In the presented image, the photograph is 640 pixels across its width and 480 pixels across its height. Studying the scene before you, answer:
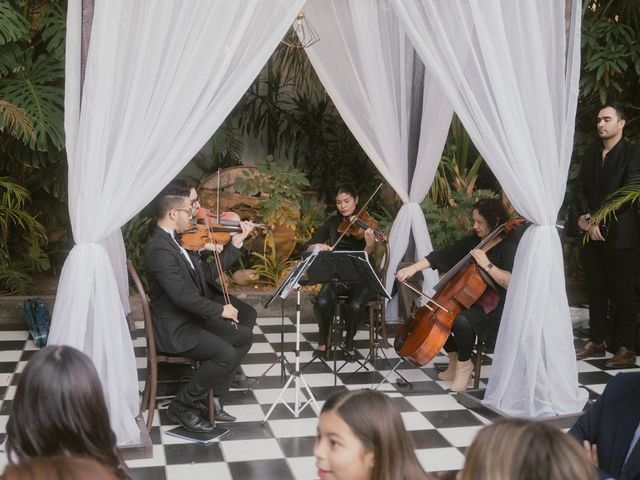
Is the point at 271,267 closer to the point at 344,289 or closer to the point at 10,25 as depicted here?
the point at 344,289

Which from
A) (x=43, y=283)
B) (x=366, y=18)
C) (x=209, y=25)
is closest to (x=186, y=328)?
(x=209, y=25)

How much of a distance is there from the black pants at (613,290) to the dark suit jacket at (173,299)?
8.64 ft

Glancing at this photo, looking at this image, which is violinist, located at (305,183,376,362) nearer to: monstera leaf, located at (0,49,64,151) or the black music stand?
the black music stand

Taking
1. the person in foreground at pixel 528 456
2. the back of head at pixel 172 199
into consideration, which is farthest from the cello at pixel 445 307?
the person in foreground at pixel 528 456

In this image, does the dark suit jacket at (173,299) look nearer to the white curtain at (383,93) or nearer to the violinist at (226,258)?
the violinist at (226,258)

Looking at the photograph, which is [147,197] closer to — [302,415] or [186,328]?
[186,328]

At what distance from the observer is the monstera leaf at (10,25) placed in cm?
586

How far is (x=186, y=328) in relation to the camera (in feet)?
14.9

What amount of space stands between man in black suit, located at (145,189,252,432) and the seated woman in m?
2.28

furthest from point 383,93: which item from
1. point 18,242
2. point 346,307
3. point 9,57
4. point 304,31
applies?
point 18,242

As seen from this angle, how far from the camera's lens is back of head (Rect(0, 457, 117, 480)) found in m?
1.43

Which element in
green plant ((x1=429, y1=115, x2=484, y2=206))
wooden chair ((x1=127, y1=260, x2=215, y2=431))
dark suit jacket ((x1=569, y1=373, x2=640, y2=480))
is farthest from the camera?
green plant ((x1=429, y1=115, x2=484, y2=206))

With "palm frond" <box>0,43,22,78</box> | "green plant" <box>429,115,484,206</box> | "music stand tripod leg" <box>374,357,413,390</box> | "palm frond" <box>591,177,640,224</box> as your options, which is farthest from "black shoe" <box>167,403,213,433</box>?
"green plant" <box>429,115,484,206</box>

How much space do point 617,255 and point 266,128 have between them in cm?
407
